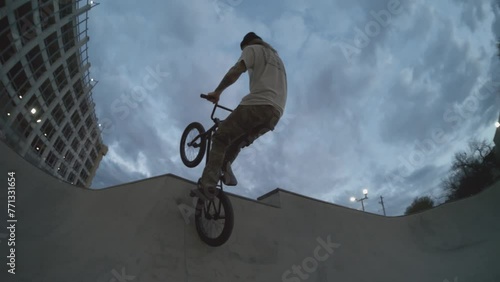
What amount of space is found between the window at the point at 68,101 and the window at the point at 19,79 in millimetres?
3379

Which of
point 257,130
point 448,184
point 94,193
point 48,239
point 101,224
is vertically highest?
point 448,184

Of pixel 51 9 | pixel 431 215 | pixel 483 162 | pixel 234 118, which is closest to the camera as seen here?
pixel 234 118

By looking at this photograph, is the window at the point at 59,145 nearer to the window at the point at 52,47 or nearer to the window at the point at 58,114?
the window at the point at 58,114

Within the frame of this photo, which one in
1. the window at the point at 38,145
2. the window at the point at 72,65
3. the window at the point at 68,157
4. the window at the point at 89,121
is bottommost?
the window at the point at 38,145

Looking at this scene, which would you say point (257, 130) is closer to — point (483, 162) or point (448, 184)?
point (483, 162)

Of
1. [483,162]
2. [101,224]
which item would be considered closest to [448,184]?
[483,162]

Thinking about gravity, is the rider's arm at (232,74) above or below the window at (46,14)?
below

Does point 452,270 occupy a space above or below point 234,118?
below

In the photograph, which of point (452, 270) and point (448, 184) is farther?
point (448, 184)

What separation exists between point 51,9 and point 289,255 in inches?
696

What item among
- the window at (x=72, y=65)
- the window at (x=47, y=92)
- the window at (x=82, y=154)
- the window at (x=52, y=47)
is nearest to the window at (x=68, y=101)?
the window at (x=47, y=92)

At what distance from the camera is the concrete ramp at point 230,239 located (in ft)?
6.67

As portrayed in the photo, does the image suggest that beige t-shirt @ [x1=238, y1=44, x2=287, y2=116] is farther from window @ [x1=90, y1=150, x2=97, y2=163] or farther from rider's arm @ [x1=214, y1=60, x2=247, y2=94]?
window @ [x1=90, y1=150, x2=97, y2=163]

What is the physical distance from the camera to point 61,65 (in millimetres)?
14977
